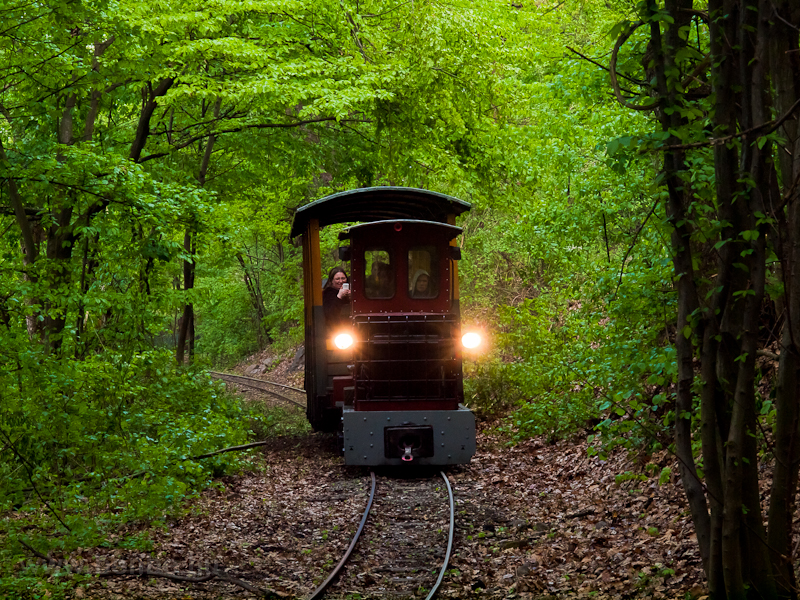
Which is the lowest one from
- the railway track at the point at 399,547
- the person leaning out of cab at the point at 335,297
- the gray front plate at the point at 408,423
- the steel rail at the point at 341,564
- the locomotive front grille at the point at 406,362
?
the railway track at the point at 399,547

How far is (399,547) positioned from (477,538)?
30.8 inches

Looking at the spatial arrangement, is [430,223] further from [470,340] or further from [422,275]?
[470,340]

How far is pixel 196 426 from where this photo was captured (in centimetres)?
956

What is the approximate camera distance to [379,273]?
11039 mm

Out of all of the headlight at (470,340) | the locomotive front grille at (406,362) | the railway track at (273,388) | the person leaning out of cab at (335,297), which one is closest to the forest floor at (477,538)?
the locomotive front grille at (406,362)

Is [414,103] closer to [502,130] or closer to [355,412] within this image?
[502,130]

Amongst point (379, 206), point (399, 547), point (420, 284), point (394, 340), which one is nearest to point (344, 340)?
point (394, 340)

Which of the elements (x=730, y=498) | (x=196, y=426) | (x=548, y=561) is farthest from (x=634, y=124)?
(x=196, y=426)

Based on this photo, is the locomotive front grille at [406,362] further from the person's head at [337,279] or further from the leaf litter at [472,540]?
the person's head at [337,279]

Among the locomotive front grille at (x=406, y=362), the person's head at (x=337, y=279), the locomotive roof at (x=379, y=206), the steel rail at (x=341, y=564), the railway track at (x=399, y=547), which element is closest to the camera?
the steel rail at (x=341, y=564)

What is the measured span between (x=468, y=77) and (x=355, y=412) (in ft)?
21.0

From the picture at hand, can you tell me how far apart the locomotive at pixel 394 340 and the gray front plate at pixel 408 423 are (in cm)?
1

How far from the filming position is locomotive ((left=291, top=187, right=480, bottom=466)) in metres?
10.2

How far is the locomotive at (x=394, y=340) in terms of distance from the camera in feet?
33.5
